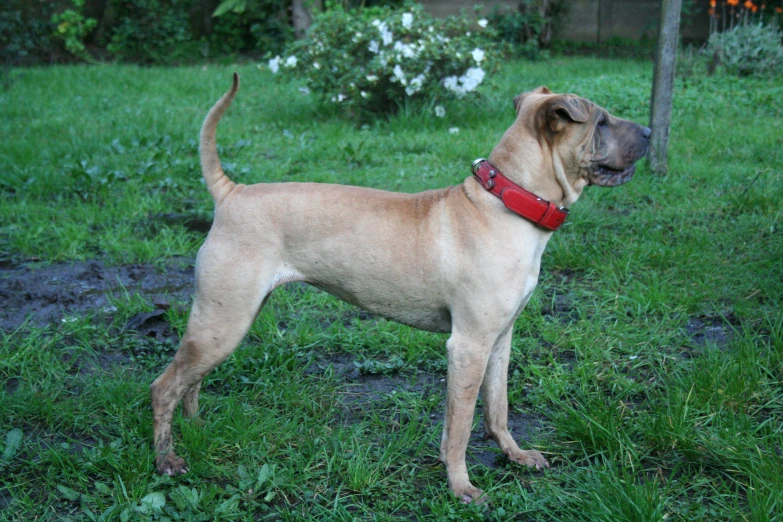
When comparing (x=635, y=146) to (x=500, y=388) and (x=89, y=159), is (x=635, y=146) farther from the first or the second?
(x=89, y=159)

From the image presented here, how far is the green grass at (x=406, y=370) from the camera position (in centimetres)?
284

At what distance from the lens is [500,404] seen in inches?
124

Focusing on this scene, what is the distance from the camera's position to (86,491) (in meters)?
2.87

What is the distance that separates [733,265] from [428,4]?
435 inches

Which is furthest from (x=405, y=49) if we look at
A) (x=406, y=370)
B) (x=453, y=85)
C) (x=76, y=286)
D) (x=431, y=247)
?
(x=431, y=247)

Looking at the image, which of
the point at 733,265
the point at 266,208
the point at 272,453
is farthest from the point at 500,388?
the point at 733,265

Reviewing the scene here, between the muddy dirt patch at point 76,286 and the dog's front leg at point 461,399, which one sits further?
the muddy dirt patch at point 76,286

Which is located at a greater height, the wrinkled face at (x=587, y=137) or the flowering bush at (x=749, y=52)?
the wrinkled face at (x=587, y=137)

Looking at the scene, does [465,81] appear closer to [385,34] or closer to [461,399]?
[385,34]

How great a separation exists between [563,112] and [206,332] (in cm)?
163

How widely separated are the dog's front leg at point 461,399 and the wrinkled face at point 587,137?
0.79 metres

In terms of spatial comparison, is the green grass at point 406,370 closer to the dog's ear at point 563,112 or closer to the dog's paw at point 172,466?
the dog's paw at point 172,466

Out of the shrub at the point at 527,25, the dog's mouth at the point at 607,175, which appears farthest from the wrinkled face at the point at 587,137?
the shrub at the point at 527,25

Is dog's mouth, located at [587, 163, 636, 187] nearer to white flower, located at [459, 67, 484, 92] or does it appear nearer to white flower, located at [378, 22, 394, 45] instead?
white flower, located at [459, 67, 484, 92]
